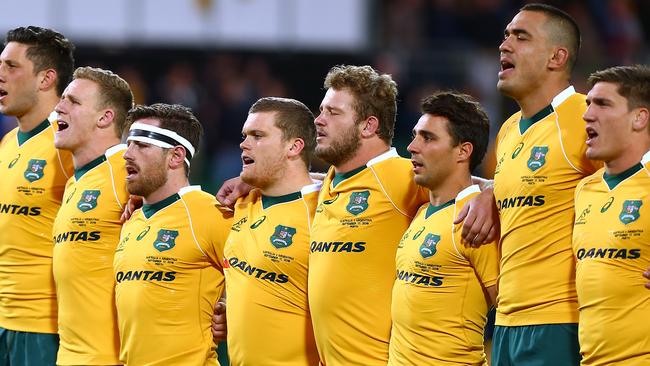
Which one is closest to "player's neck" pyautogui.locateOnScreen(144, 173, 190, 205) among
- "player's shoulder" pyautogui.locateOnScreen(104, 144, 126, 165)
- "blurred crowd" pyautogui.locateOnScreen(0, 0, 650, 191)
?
"player's shoulder" pyautogui.locateOnScreen(104, 144, 126, 165)

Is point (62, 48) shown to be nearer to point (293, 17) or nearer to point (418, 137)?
point (418, 137)

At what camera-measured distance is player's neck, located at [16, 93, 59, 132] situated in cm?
848

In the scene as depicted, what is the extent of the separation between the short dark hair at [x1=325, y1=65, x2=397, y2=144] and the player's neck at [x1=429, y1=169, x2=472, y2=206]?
56 cm

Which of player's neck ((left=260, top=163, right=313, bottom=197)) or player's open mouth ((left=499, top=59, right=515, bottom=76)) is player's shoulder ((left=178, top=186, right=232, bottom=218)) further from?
player's open mouth ((left=499, top=59, right=515, bottom=76))

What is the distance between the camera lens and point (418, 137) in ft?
22.9

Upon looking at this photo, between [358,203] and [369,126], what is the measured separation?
49cm

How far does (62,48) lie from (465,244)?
3.42 metres

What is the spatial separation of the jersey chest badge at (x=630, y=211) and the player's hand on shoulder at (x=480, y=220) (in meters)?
0.79

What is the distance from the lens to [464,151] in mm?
6945

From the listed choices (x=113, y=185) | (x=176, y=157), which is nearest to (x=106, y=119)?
(x=113, y=185)

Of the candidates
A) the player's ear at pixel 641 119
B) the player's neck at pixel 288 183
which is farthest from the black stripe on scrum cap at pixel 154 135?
the player's ear at pixel 641 119

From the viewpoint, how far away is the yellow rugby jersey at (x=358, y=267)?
22.9 ft

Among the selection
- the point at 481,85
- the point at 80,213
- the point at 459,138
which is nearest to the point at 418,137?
the point at 459,138

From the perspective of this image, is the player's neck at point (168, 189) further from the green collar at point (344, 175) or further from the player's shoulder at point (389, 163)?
the player's shoulder at point (389, 163)
